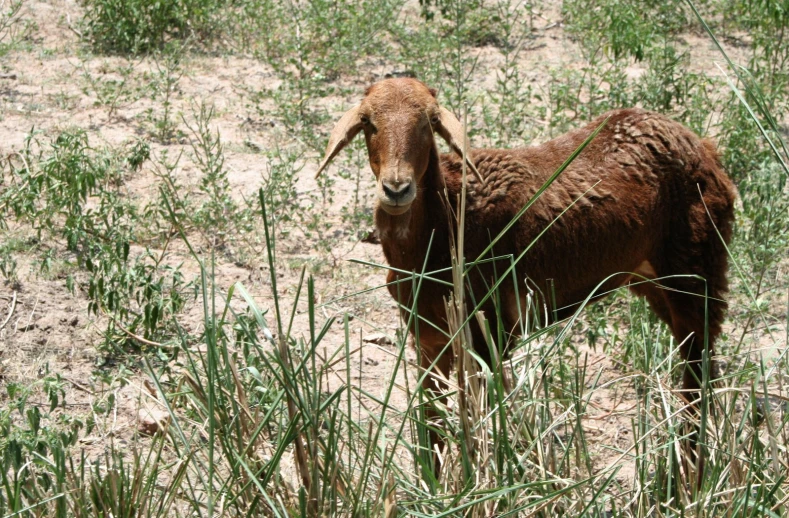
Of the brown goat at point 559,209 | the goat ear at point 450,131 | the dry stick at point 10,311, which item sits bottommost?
the dry stick at point 10,311

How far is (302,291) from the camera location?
6746 millimetres

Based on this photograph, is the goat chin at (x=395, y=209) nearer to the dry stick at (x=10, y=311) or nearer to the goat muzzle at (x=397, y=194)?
the goat muzzle at (x=397, y=194)

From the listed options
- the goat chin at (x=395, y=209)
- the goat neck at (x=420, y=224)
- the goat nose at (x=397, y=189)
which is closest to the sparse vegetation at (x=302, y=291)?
the goat neck at (x=420, y=224)

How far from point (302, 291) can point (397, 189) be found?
2200 millimetres

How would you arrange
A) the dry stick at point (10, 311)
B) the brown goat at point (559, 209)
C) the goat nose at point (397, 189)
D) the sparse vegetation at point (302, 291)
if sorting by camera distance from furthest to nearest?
the dry stick at point (10, 311) → the brown goat at point (559, 209) → the goat nose at point (397, 189) → the sparse vegetation at point (302, 291)

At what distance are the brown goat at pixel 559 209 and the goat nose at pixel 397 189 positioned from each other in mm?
37

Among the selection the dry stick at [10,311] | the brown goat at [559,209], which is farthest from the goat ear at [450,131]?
the dry stick at [10,311]

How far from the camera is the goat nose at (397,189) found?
Result: 4.70 meters

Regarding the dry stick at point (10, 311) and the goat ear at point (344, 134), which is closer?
the goat ear at point (344, 134)

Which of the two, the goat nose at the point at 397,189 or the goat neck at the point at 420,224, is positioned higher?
the goat nose at the point at 397,189

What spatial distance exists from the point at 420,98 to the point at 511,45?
5.30 m

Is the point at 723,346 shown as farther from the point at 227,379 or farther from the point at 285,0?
the point at 285,0

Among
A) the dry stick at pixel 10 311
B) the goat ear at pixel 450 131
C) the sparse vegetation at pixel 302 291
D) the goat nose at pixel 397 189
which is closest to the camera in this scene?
the sparse vegetation at pixel 302 291

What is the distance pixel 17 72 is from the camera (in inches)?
348
